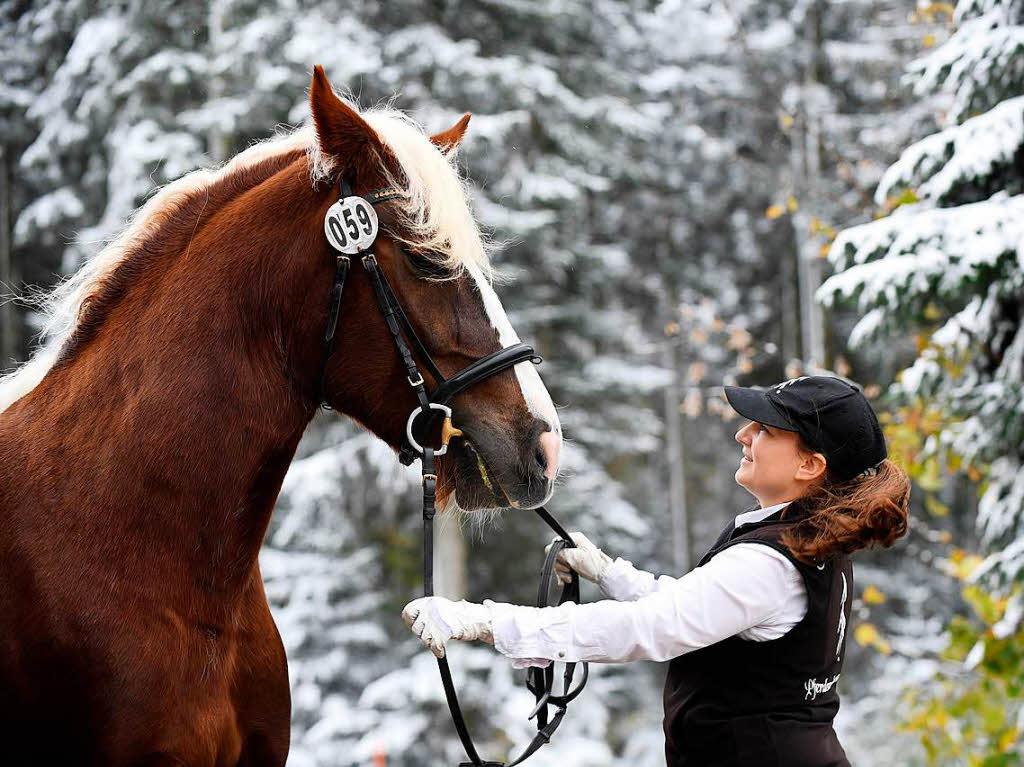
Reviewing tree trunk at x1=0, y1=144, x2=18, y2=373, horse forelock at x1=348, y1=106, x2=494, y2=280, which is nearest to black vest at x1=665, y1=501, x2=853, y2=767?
horse forelock at x1=348, y1=106, x2=494, y2=280

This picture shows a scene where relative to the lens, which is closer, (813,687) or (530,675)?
(813,687)

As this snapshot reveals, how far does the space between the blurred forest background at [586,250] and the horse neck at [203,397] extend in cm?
262

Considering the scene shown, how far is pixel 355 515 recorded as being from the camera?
11.4 metres

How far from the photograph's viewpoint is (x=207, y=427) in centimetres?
215

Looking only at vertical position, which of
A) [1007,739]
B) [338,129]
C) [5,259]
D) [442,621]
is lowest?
[1007,739]

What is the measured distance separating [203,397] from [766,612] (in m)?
1.42

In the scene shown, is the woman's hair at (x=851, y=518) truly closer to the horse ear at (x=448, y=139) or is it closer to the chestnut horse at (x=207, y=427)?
the chestnut horse at (x=207, y=427)

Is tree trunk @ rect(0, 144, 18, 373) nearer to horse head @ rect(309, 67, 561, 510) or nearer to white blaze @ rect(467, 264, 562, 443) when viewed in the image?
horse head @ rect(309, 67, 561, 510)

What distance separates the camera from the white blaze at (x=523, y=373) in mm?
2244

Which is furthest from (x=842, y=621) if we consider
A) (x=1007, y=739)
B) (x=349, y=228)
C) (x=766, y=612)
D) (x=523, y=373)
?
(x=1007, y=739)

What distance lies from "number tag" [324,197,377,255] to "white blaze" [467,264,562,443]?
257 millimetres

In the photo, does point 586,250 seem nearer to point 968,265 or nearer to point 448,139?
point 968,265

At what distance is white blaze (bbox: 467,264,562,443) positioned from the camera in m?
2.24

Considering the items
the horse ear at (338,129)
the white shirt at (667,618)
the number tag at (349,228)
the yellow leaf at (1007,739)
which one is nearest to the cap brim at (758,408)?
the white shirt at (667,618)
